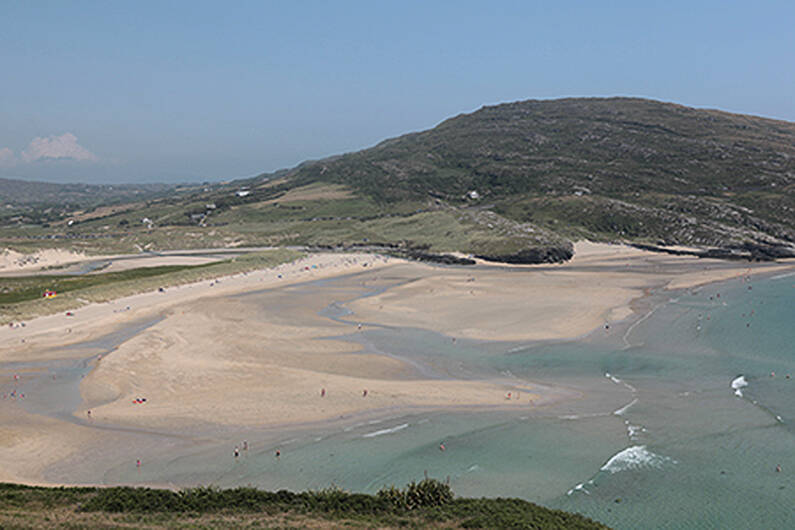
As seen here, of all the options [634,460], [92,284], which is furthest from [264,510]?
[92,284]

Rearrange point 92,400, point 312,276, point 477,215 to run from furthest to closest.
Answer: point 477,215 < point 312,276 < point 92,400

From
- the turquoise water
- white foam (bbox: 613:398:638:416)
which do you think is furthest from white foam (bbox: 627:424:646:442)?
white foam (bbox: 613:398:638:416)

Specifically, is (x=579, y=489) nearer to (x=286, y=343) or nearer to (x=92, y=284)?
(x=286, y=343)

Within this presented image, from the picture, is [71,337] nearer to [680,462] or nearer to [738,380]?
[680,462]

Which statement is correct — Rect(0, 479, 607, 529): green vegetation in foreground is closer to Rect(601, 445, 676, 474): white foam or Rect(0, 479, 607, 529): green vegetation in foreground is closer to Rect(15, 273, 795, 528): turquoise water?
Rect(15, 273, 795, 528): turquoise water

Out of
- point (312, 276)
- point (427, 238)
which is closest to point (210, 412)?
point (312, 276)

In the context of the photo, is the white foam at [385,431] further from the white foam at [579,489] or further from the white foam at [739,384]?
the white foam at [739,384]

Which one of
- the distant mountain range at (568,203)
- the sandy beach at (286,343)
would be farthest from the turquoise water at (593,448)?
the distant mountain range at (568,203)

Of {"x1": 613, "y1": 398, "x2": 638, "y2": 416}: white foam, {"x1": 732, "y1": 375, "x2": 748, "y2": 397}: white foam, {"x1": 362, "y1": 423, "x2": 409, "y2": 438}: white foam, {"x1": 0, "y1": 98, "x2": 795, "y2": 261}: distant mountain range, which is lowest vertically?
{"x1": 732, "y1": 375, "x2": 748, "y2": 397}: white foam
